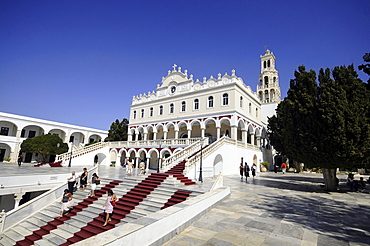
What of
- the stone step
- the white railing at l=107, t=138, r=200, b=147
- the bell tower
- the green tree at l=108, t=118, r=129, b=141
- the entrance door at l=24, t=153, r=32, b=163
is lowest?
the stone step

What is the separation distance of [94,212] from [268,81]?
148ft

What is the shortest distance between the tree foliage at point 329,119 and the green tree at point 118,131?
3299cm

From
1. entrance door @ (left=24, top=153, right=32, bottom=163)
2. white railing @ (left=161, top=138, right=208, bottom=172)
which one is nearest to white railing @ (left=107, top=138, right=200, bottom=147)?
white railing @ (left=161, top=138, right=208, bottom=172)

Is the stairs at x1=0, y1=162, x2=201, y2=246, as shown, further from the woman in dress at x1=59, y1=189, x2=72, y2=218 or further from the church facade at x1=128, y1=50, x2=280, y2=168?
the church facade at x1=128, y1=50, x2=280, y2=168

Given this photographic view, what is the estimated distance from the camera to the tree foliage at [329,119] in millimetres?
12570

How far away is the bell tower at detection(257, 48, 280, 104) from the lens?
4466cm

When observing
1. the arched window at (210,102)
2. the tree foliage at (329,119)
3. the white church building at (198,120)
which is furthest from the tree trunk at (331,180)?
the arched window at (210,102)

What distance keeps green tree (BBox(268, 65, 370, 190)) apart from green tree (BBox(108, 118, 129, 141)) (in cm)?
3303

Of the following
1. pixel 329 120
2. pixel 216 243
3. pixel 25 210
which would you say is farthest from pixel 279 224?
pixel 25 210

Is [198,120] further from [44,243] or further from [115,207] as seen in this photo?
[44,243]

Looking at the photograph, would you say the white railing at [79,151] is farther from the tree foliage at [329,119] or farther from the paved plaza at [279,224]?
the tree foliage at [329,119]

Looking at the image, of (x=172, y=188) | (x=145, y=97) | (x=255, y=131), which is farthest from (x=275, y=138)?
(x=172, y=188)

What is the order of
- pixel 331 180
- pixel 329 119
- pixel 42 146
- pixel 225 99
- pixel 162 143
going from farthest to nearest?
pixel 42 146, pixel 162 143, pixel 225 99, pixel 331 180, pixel 329 119

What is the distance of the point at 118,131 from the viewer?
41531 mm
